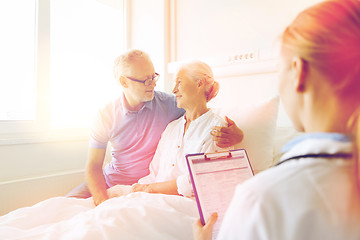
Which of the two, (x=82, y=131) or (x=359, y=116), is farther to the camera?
(x=82, y=131)

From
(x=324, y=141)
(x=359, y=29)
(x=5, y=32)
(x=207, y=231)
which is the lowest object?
(x=207, y=231)

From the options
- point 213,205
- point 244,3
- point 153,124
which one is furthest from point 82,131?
point 213,205

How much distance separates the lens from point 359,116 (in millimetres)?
387

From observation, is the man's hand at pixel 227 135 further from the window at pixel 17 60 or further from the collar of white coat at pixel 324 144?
the window at pixel 17 60

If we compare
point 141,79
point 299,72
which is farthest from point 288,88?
point 141,79

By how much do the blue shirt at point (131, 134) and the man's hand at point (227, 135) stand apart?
1.55 feet

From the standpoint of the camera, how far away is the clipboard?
2.43ft

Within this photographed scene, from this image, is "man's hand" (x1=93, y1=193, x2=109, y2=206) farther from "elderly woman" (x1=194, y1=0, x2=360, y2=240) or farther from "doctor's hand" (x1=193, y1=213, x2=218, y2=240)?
"elderly woman" (x1=194, y1=0, x2=360, y2=240)

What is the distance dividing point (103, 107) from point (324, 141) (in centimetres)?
153

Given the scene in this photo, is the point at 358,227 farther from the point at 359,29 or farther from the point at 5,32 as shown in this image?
the point at 5,32

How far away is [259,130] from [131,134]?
2.60 feet

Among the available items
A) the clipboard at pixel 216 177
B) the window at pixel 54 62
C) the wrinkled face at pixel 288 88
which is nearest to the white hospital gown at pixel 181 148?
the clipboard at pixel 216 177

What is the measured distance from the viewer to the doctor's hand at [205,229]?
663 mm

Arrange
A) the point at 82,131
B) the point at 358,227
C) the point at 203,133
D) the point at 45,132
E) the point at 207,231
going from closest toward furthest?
the point at 358,227 → the point at 207,231 → the point at 203,133 → the point at 45,132 → the point at 82,131
